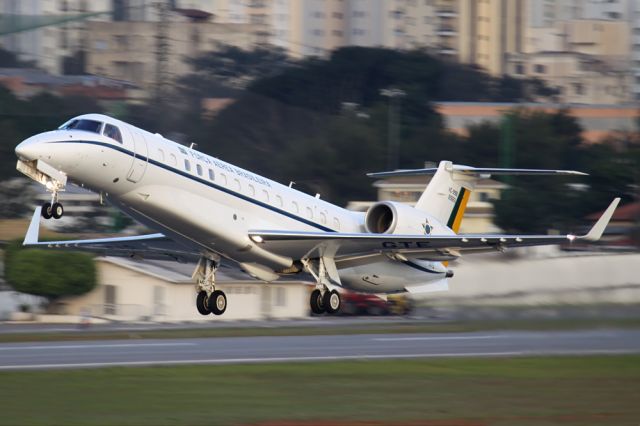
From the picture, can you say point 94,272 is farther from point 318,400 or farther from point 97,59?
point 97,59

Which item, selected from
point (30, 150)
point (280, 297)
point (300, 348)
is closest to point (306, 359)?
point (300, 348)

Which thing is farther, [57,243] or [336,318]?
[336,318]

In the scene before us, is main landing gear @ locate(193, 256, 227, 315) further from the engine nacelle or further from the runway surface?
the engine nacelle

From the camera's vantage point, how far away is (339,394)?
19.5m

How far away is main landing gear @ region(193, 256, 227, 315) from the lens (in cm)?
2417

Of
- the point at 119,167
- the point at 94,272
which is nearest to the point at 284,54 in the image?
the point at 94,272

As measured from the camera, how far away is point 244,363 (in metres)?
24.5

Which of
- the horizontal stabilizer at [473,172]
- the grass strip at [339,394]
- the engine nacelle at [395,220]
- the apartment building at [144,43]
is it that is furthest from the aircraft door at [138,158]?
the apartment building at [144,43]

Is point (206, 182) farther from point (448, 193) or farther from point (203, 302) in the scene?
point (448, 193)

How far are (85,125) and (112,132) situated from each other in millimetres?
512

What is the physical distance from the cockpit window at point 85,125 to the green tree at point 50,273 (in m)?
23.5

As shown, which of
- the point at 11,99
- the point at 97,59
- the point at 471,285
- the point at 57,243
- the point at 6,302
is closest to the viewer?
the point at 57,243

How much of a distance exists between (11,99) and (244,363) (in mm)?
41561

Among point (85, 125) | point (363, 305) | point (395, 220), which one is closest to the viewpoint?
point (85, 125)
